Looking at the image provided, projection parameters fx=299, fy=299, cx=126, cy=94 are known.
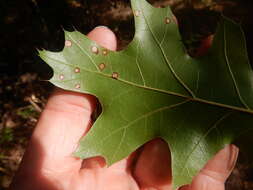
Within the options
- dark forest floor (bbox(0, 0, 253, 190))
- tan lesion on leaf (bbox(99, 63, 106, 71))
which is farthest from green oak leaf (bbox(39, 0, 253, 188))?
dark forest floor (bbox(0, 0, 253, 190))

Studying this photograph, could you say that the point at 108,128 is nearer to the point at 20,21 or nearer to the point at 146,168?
the point at 146,168

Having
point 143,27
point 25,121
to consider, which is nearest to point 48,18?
point 25,121

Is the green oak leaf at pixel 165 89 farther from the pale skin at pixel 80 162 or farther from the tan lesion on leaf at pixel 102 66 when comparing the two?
the pale skin at pixel 80 162

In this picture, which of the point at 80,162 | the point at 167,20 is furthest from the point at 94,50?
the point at 80,162

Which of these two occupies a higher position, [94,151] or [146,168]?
[94,151]

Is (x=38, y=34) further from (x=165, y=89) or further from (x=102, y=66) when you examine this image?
(x=165, y=89)

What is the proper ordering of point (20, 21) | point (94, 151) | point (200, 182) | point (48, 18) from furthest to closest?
point (20, 21)
point (48, 18)
point (200, 182)
point (94, 151)

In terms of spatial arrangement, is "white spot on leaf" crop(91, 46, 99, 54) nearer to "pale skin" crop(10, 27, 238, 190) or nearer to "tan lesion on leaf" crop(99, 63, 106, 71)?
"tan lesion on leaf" crop(99, 63, 106, 71)
